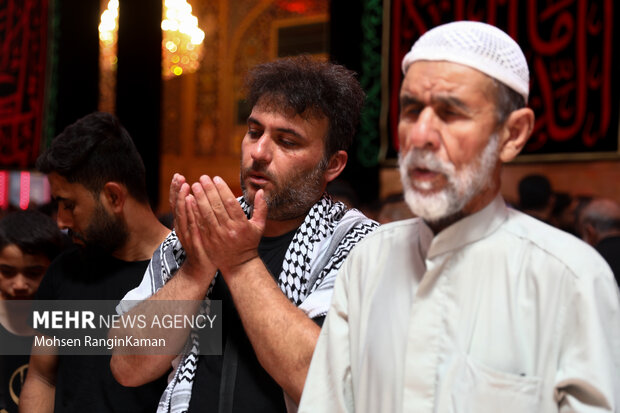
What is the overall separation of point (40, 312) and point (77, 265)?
17cm

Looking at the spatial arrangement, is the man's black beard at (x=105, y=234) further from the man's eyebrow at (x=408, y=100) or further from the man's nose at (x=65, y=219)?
the man's eyebrow at (x=408, y=100)

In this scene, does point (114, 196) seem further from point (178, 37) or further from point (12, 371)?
point (178, 37)

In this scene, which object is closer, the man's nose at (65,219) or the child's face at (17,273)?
the man's nose at (65,219)

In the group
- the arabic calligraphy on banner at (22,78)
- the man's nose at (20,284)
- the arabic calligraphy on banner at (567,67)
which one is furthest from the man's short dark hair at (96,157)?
the arabic calligraphy on banner at (22,78)

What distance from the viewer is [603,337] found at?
901mm

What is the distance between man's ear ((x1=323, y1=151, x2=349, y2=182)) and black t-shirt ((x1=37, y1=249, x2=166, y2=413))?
0.67 m

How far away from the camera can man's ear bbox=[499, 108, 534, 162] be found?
3.39ft

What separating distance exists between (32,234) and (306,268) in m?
1.28

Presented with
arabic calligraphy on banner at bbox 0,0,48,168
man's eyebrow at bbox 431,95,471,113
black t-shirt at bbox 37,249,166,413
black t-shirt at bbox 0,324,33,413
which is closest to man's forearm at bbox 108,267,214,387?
black t-shirt at bbox 37,249,166,413

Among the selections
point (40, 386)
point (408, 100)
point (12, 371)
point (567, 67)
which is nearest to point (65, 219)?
point (40, 386)

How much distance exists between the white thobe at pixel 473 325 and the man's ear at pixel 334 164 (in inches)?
Result: 16.3

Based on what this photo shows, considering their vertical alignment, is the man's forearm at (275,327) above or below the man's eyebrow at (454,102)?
below

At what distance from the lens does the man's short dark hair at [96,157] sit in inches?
76.6

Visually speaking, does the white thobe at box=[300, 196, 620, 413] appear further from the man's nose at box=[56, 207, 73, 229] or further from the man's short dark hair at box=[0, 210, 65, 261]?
the man's short dark hair at box=[0, 210, 65, 261]
